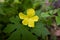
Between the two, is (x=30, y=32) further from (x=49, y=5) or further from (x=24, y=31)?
(x=49, y=5)

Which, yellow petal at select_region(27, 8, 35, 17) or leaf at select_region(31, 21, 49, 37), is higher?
yellow petal at select_region(27, 8, 35, 17)

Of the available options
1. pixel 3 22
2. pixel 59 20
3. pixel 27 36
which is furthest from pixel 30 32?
pixel 3 22

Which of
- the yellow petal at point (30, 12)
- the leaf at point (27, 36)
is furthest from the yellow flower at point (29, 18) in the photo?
the leaf at point (27, 36)

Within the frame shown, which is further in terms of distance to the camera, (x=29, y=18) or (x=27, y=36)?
(x=29, y=18)

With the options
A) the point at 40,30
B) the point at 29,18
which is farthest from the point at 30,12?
the point at 40,30

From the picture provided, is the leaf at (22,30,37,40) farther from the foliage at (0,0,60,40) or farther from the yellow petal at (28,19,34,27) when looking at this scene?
the yellow petal at (28,19,34,27)

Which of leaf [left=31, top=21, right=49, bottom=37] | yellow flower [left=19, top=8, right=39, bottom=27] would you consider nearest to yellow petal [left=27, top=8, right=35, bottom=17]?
yellow flower [left=19, top=8, right=39, bottom=27]

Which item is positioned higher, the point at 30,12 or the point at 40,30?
the point at 30,12

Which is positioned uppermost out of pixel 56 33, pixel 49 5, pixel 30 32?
pixel 49 5

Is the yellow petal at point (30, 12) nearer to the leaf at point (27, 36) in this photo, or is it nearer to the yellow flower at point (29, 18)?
the yellow flower at point (29, 18)

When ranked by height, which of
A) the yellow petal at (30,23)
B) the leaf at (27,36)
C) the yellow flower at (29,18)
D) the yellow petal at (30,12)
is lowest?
the leaf at (27,36)

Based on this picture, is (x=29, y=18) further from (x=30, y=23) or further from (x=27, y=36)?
(x=27, y=36)
